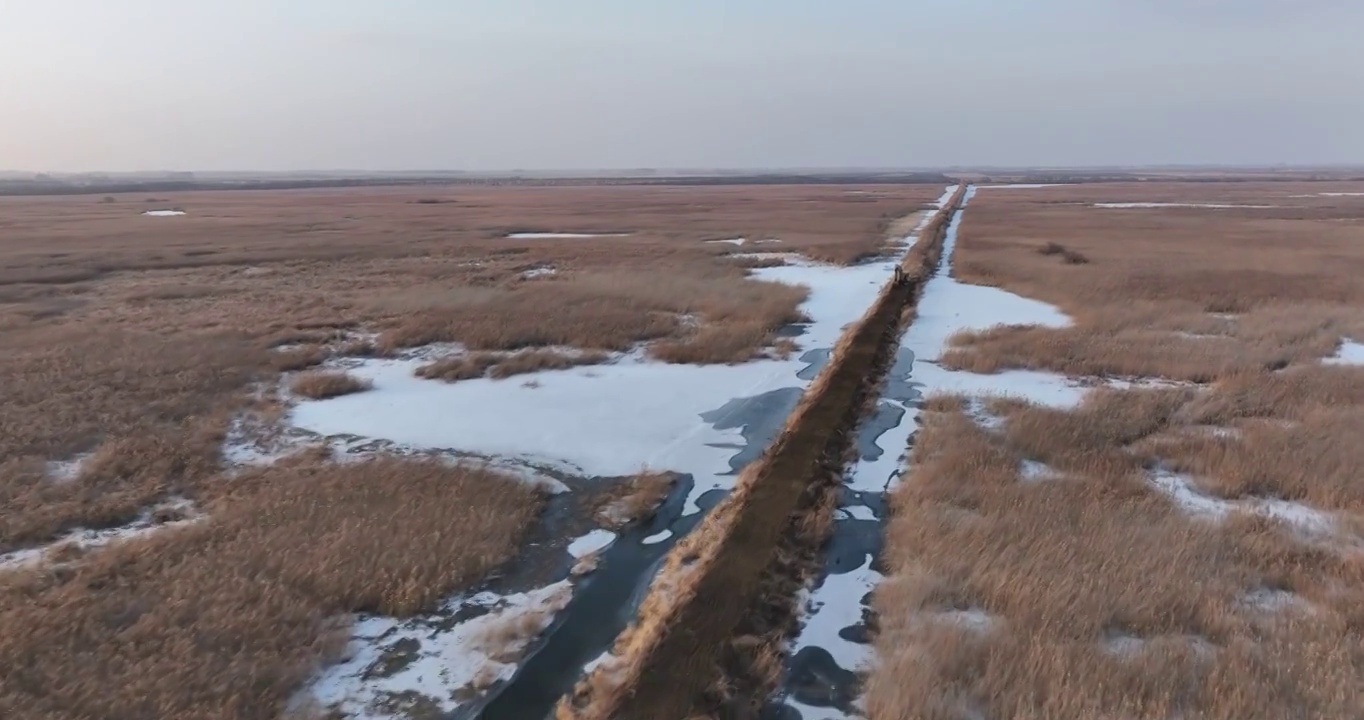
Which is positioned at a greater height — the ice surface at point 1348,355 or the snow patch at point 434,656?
the ice surface at point 1348,355

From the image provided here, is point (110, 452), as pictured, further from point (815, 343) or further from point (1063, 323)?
point (1063, 323)

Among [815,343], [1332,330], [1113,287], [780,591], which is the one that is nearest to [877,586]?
[780,591]

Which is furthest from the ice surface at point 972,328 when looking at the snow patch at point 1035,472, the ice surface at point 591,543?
the ice surface at point 591,543

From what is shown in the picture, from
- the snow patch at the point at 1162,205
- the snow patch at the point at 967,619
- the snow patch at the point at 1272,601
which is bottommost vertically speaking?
the snow patch at the point at 1272,601

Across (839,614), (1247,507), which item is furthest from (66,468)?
(1247,507)

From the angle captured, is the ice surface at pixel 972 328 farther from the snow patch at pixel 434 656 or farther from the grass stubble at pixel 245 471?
the snow patch at pixel 434 656

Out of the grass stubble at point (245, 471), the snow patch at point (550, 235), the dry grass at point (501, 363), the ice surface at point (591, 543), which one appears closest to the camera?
the grass stubble at point (245, 471)
